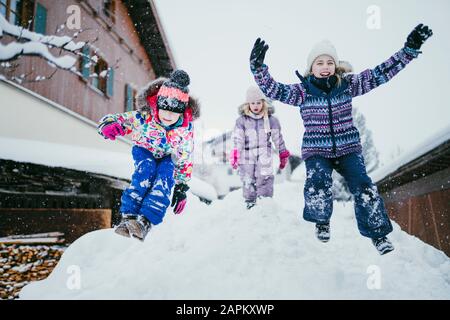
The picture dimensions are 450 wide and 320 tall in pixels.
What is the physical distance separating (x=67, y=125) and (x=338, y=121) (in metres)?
6.94

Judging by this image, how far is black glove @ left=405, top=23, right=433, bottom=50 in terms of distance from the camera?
7.87 feet

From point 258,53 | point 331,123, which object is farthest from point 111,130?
point 331,123

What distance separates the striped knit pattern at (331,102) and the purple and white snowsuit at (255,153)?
192 cm

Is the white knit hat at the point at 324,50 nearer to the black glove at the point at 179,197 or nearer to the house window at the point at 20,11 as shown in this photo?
the black glove at the point at 179,197

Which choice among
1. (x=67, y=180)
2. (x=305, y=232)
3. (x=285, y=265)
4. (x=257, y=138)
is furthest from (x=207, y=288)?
(x=257, y=138)

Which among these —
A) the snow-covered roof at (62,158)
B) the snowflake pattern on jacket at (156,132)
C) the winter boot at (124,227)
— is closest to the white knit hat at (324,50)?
the snowflake pattern on jacket at (156,132)

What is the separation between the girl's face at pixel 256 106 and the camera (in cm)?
467

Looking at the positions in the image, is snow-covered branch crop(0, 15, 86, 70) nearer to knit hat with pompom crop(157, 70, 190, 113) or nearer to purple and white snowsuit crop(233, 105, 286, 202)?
knit hat with pompom crop(157, 70, 190, 113)

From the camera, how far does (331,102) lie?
2572mm

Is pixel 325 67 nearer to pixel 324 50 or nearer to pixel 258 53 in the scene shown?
pixel 324 50

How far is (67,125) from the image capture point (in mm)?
7578

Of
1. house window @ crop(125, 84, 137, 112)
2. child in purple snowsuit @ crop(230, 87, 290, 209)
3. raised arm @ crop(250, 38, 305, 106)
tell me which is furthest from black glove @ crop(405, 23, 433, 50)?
house window @ crop(125, 84, 137, 112)
